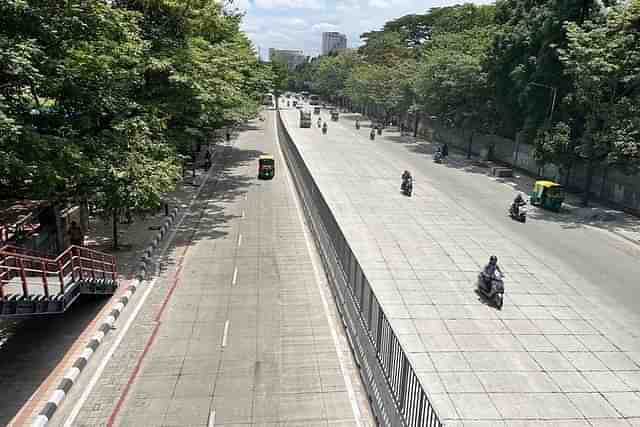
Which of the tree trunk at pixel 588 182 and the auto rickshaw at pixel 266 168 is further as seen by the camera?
the auto rickshaw at pixel 266 168

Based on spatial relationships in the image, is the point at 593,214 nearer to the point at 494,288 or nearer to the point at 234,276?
the point at 494,288

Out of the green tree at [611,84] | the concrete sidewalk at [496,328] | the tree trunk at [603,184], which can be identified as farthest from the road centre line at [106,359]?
the tree trunk at [603,184]

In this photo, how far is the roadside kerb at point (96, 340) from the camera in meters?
9.72

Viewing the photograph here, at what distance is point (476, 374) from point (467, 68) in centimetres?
3728

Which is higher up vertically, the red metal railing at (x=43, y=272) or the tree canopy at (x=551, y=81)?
the tree canopy at (x=551, y=81)

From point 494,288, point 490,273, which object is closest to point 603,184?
point 490,273

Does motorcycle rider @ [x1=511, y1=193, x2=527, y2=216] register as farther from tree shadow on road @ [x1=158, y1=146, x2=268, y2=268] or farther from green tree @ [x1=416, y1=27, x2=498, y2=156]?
green tree @ [x1=416, y1=27, x2=498, y2=156]

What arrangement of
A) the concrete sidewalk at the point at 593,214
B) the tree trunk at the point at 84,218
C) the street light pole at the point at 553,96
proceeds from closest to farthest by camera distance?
the tree trunk at the point at 84,218, the concrete sidewalk at the point at 593,214, the street light pole at the point at 553,96

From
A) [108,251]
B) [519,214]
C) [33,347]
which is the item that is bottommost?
[33,347]

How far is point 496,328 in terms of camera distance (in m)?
13.5

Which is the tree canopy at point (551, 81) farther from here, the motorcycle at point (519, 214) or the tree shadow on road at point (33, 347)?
the tree shadow on road at point (33, 347)

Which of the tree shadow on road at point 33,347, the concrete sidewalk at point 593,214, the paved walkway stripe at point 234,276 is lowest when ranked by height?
the tree shadow on road at point 33,347

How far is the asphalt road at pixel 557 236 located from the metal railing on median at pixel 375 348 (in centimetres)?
898

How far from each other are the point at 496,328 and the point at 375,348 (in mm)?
4832
